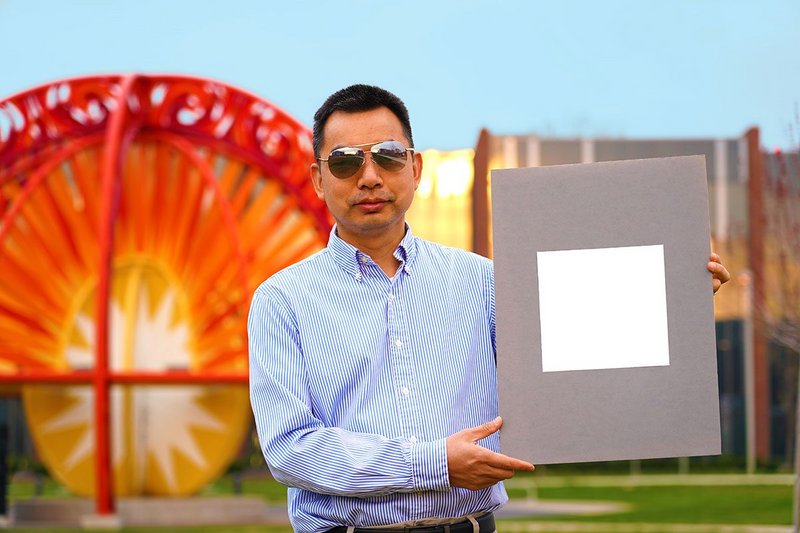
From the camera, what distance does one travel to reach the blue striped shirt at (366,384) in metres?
2.90

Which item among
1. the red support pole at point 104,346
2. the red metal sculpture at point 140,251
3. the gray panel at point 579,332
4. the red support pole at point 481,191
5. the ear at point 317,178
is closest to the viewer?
the gray panel at point 579,332

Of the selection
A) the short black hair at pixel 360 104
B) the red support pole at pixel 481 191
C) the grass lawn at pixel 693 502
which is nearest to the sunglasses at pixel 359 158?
the short black hair at pixel 360 104

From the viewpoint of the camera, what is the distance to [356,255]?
3.15m

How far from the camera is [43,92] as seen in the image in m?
17.0

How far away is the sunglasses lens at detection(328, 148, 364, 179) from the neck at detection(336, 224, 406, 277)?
17cm

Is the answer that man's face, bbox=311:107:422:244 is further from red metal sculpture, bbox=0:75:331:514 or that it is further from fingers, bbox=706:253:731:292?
red metal sculpture, bbox=0:75:331:514

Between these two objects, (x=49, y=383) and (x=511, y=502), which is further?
(x=511, y=502)

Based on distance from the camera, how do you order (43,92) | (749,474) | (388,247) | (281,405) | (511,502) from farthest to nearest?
(749,474) < (511,502) < (43,92) < (388,247) < (281,405)

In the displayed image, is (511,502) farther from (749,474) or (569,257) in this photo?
(569,257)

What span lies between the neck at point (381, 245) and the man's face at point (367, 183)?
0.01 meters

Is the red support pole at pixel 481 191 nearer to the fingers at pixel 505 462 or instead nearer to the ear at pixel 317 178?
the ear at pixel 317 178

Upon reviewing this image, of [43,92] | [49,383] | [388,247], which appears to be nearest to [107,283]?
[49,383]

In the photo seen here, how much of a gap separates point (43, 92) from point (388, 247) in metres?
14.8

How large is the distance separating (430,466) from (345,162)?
0.72 meters
